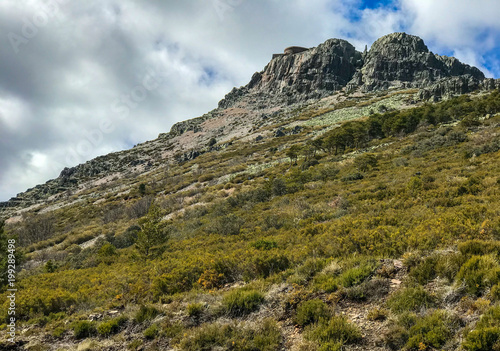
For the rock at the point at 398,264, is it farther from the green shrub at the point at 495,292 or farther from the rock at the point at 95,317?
the rock at the point at 95,317

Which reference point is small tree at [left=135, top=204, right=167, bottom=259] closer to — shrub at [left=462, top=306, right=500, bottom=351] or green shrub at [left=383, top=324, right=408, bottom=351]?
green shrub at [left=383, top=324, right=408, bottom=351]

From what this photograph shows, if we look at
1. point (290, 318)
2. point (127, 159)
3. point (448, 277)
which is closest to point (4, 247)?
point (290, 318)

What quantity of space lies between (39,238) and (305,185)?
4000 centimetres

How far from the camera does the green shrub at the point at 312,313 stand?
A: 5846 millimetres

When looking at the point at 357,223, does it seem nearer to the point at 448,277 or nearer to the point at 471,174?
the point at 448,277

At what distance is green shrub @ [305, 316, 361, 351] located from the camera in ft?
16.0

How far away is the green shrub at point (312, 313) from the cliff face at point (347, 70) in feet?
408

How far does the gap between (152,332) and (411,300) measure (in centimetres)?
612

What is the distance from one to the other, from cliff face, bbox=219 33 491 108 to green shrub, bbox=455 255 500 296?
122579 millimetres

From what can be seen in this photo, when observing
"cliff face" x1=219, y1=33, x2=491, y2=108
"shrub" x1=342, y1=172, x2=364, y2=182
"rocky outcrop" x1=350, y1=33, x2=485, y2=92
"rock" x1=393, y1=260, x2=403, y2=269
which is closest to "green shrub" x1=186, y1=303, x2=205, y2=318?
"rock" x1=393, y1=260, x2=403, y2=269

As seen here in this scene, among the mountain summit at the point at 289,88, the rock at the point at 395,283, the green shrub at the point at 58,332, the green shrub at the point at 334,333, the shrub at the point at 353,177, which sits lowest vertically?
the green shrub at the point at 58,332

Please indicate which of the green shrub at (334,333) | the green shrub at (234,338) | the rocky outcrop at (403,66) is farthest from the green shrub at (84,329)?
the rocky outcrop at (403,66)

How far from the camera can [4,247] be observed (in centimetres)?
1564

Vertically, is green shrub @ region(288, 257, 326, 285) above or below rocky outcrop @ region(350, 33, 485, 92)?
below
